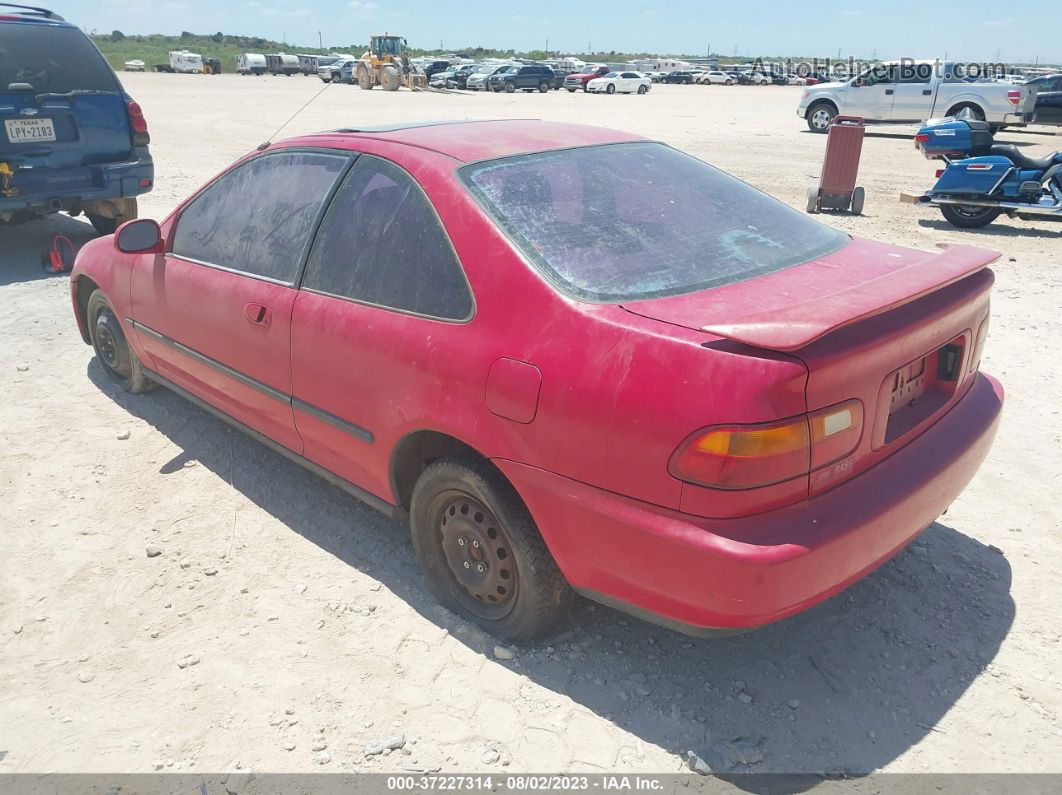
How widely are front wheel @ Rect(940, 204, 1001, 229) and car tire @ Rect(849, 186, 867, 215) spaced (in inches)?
37.2

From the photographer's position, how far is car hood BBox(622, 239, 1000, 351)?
2.08 m

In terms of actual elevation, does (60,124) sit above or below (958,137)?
above

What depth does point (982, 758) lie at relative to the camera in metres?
2.36

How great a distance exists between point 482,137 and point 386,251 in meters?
0.62

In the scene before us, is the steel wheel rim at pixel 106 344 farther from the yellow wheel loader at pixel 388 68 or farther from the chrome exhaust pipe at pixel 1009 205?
the yellow wheel loader at pixel 388 68

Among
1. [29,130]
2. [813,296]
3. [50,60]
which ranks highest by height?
[50,60]

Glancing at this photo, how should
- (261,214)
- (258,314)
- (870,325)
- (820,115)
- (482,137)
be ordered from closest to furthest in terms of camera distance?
1. (870,325)
2. (482,137)
3. (258,314)
4. (261,214)
5. (820,115)

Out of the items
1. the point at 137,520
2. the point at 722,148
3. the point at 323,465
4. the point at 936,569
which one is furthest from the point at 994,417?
the point at 722,148

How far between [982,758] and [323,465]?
97.5 inches

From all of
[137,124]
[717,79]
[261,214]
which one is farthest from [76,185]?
[717,79]

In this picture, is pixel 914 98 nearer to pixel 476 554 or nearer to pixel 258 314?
pixel 258 314

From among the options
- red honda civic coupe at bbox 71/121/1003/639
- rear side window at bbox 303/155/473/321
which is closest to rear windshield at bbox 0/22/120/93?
red honda civic coupe at bbox 71/121/1003/639

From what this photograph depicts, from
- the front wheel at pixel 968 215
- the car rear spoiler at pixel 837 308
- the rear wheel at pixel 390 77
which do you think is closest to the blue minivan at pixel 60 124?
the car rear spoiler at pixel 837 308

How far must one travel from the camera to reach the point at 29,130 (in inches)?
281
